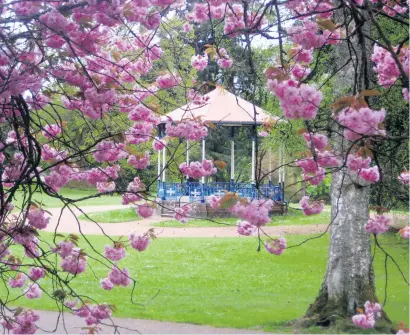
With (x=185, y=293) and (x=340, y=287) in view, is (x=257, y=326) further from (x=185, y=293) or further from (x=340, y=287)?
(x=185, y=293)

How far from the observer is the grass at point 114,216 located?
21328 millimetres

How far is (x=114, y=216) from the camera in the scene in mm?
22656

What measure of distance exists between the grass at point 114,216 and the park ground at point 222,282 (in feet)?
8.36

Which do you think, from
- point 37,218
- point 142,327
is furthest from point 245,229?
point 142,327

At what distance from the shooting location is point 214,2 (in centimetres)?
368

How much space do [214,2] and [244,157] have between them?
91.7 ft

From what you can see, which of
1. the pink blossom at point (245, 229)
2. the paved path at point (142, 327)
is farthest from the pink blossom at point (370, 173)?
the paved path at point (142, 327)

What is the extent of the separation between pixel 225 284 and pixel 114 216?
40.4 ft

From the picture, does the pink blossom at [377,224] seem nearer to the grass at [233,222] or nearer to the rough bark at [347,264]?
the rough bark at [347,264]

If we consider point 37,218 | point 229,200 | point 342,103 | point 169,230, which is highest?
point 342,103

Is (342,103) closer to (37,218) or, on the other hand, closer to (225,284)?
(37,218)

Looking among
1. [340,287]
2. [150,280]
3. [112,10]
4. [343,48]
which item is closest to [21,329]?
[112,10]

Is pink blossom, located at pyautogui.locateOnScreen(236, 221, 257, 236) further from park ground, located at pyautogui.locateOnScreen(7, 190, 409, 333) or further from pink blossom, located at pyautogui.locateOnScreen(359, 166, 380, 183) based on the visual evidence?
pink blossom, located at pyautogui.locateOnScreen(359, 166, 380, 183)

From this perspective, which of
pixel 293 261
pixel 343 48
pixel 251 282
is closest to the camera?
pixel 343 48
